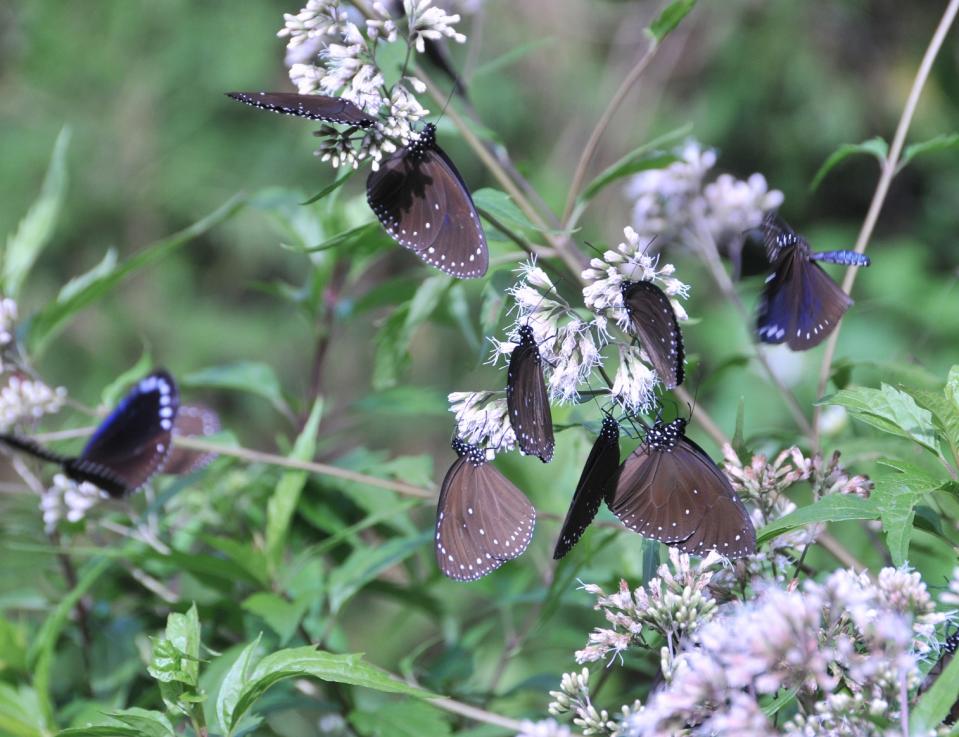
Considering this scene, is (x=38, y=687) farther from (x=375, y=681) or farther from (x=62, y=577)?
(x=375, y=681)

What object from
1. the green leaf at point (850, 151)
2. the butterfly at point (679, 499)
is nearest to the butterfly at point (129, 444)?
the butterfly at point (679, 499)

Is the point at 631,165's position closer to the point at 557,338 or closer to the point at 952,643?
the point at 557,338

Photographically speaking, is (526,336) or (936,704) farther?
(526,336)

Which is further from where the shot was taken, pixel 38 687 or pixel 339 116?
pixel 38 687

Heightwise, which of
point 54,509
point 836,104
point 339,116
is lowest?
point 836,104

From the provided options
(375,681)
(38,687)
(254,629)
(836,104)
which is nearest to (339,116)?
(375,681)

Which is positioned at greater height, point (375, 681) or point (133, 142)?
point (375, 681)

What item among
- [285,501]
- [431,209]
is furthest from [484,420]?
[285,501]
